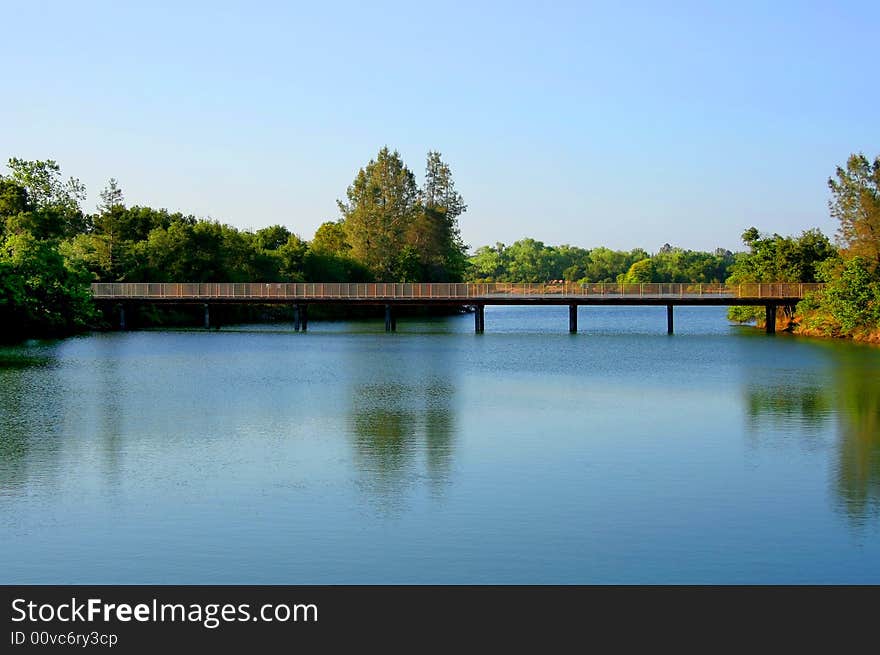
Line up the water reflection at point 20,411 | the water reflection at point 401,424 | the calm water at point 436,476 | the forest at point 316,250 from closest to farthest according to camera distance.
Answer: the calm water at point 436,476
the water reflection at point 401,424
the water reflection at point 20,411
the forest at point 316,250

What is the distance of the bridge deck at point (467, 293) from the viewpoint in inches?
2955

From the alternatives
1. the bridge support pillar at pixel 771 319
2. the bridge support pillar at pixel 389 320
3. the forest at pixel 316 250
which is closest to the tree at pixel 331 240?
the forest at pixel 316 250

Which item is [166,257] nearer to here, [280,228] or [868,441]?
[280,228]

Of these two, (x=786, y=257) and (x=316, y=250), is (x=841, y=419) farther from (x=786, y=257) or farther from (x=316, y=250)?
(x=316, y=250)

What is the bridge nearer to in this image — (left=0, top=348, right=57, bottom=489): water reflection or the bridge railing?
the bridge railing

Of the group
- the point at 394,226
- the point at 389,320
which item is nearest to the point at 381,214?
the point at 394,226

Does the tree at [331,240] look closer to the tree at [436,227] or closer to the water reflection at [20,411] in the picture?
the tree at [436,227]

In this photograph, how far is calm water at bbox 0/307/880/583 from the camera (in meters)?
16.0

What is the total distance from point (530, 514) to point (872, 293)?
55.0 m

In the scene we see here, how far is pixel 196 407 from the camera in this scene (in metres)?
33.0

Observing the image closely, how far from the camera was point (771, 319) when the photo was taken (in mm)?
77438

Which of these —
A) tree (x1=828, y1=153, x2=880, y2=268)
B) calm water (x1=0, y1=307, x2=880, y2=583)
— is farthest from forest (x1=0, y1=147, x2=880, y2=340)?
calm water (x1=0, y1=307, x2=880, y2=583)

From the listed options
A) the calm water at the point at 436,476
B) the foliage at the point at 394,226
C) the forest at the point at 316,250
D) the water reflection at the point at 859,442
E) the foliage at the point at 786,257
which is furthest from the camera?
the foliage at the point at 394,226
